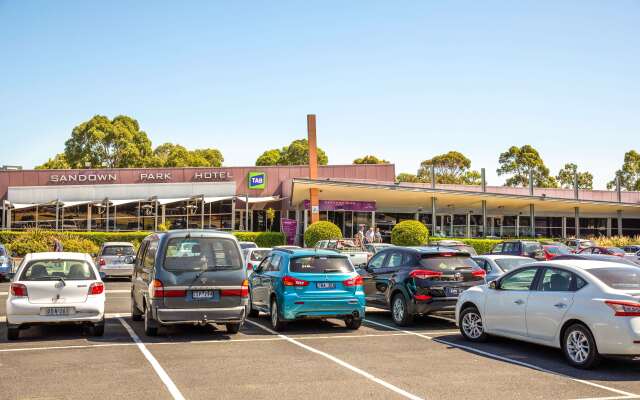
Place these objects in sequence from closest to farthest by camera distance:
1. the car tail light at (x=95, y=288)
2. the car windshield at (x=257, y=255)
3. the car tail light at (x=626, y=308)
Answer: the car tail light at (x=626, y=308) → the car tail light at (x=95, y=288) → the car windshield at (x=257, y=255)

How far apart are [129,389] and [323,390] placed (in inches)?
89.3

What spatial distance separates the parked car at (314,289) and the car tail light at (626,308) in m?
4.98

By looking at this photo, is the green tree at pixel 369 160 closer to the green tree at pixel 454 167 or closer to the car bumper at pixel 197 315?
the green tree at pixel 454 167

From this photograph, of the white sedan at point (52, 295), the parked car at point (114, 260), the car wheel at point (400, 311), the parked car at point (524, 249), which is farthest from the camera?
the parked car at point (524, 249)

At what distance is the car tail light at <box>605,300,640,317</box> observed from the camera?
27.3 ft

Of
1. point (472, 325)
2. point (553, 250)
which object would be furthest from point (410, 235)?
point (472, 325)

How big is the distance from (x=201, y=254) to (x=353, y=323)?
3.39m

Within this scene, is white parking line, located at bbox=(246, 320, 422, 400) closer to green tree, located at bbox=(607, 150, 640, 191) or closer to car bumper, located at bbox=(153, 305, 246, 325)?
car bumper, located at bbox=(153, 305, 246, 325)

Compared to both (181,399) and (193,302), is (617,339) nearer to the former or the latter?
(181,399)

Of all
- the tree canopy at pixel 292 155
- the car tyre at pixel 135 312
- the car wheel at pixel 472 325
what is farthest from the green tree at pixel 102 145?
the car wheel at pixel 472 325

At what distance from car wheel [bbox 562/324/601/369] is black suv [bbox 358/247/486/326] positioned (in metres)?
3.61

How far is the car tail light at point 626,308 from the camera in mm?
8320

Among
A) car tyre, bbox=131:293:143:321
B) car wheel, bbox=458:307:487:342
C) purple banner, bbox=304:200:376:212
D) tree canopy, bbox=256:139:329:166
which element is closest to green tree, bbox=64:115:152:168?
tree canopy, bbox=256:139:329:166

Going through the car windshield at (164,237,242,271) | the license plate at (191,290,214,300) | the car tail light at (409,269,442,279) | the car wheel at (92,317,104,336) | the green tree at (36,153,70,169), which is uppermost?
the green tree at (36,153,70,169)
